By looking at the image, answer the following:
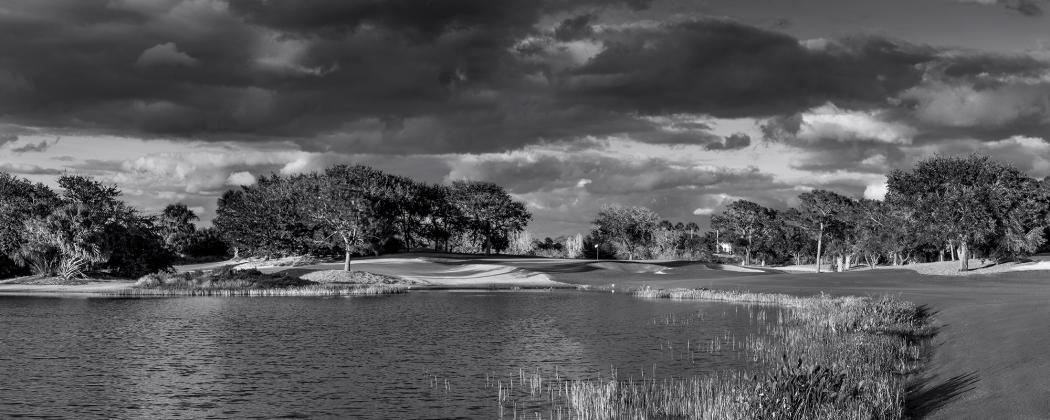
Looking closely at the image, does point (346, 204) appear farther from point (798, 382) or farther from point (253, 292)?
point (798, 382)

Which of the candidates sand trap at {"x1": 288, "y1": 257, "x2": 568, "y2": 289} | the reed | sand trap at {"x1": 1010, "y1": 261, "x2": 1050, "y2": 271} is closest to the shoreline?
sand trap at {"x1": 1010, "y1": 261, "x2": 1050, "y2": 271}

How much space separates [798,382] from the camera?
751 inches

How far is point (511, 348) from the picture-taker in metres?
37.7

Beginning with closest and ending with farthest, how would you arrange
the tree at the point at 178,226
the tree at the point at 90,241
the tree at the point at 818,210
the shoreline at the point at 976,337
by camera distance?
1. the shoreline at the point at 976,337
2. the tree at the point at 90,241
3. the tree at the point at 818,210
4. the tree at the point at 178,226

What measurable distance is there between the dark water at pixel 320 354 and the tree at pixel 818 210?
269 feet

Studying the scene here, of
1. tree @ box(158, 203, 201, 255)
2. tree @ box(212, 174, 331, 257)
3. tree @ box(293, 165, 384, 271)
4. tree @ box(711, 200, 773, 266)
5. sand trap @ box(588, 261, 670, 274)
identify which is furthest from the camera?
tree @ box(711, 200, 773, 266)

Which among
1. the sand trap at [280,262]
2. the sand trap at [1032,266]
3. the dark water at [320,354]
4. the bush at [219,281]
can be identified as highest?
the sand trap at [280,262]

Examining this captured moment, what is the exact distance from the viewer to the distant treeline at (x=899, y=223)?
304 feet

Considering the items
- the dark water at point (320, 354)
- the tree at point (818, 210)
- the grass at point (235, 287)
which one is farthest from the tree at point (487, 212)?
the dark water at point (320, 354)

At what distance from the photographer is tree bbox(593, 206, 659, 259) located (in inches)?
7077

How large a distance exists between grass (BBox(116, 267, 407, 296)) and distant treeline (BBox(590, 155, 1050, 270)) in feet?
206

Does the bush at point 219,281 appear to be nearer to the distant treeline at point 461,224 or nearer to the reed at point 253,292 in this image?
the reed at point 253,292

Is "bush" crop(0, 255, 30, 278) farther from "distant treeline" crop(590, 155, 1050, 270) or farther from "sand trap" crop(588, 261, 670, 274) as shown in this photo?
"distant treeline" crop(590, 155, 1050, 270)

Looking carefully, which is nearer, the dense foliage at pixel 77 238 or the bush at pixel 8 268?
the dense foliage at pixel 77 238
